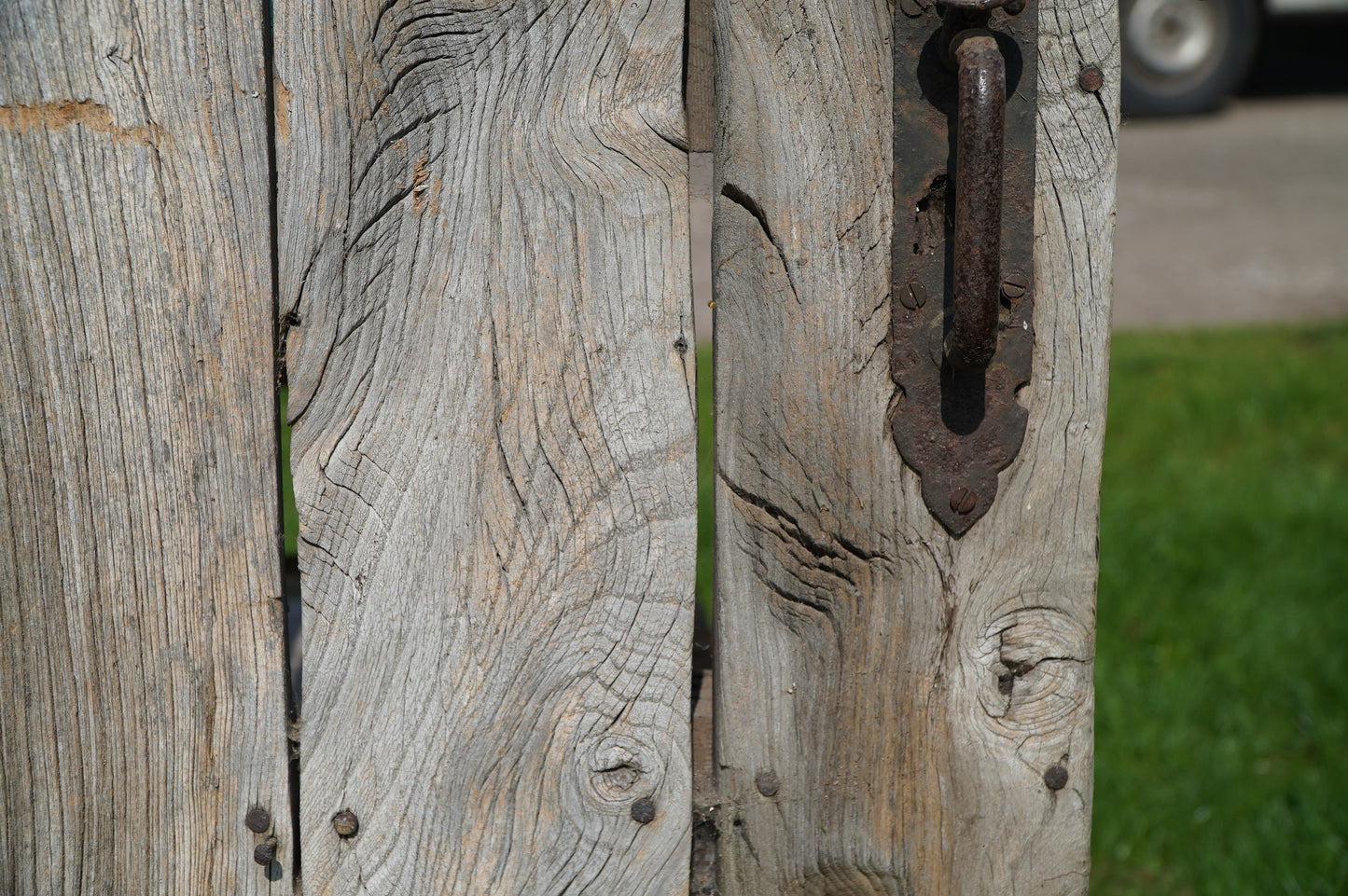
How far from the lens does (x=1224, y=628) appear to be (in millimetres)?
3309

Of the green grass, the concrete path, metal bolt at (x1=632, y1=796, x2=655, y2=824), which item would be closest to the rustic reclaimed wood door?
metal bolt at (x1=632, y1=796, x2=655, y2=824)

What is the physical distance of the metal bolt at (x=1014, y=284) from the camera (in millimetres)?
985

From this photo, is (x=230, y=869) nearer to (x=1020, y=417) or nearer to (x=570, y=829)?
(x=570, y=829)

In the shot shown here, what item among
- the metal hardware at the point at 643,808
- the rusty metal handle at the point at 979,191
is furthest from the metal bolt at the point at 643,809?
the rusty metal handle at the point at 979,191

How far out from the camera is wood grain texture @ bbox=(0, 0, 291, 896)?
0.97m

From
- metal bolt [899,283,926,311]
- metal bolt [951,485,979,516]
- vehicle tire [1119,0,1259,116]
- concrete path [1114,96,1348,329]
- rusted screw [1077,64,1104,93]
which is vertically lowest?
metal bolt [951,485,979,516]

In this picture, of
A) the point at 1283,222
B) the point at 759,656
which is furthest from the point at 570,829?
the point at 1283,222

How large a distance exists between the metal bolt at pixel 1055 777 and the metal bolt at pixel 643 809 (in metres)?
0.38

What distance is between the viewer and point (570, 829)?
109 centimetres

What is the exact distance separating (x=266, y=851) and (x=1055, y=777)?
0.77 meters

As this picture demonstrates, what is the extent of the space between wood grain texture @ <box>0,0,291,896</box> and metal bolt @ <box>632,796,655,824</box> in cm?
34

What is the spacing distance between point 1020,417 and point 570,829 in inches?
23.1

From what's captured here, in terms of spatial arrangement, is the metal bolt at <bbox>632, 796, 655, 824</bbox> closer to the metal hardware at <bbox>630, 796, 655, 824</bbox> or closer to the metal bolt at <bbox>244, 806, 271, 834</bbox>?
the metal hardware at <bbox>630, 796, 655, 824</bbox>

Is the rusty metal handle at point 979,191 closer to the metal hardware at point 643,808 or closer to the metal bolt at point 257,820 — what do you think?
the metal hardware at point 643,808
